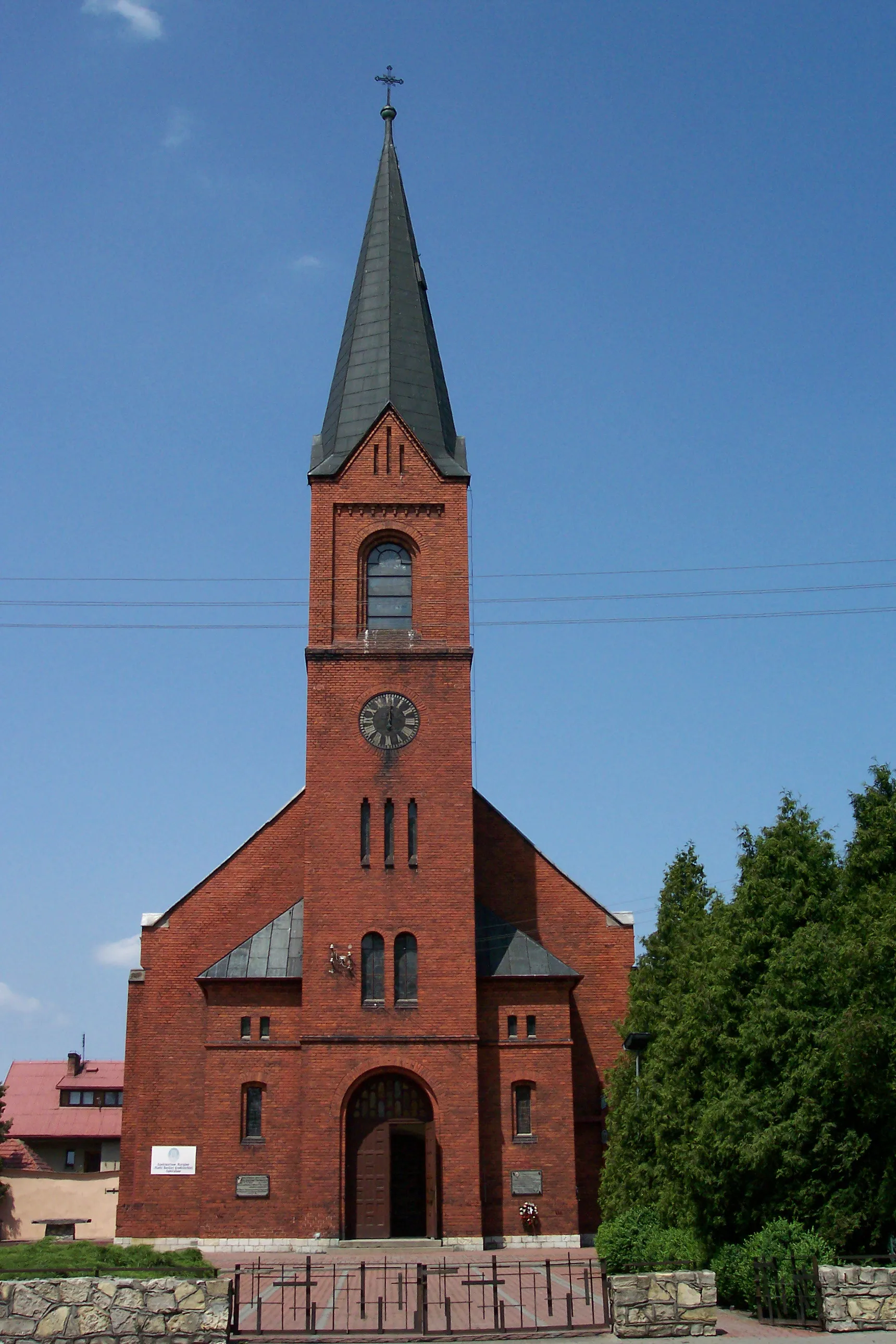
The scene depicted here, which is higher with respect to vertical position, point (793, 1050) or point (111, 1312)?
point (793, 1050)

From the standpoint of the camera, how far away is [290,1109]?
3272 cm

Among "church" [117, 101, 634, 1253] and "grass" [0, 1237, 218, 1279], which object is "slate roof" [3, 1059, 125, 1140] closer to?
"church" [117, 101, 634, 1253]

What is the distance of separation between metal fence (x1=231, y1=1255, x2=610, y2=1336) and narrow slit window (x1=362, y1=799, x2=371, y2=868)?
1027 centimetres

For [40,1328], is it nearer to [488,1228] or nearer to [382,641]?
[488,1228]

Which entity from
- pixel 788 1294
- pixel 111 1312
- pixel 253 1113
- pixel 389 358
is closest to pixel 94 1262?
pixel 111 1312

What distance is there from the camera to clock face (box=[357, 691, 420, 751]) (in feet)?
115

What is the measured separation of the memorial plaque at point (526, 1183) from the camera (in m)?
32.4

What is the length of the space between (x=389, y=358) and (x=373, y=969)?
1688 centimetres

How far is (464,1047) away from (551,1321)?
1287 cm

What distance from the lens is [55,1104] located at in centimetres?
5556

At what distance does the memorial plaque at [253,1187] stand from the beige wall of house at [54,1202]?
14503mm

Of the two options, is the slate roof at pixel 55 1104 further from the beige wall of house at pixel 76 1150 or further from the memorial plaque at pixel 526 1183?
the memorial plaque at pixel 526 1183

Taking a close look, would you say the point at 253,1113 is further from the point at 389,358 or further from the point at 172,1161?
the point at 389,358

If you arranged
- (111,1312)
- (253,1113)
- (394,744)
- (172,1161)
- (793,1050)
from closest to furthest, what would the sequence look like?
(111,1312), (793,1050), (253,1113), (172,1161), (394,744)
